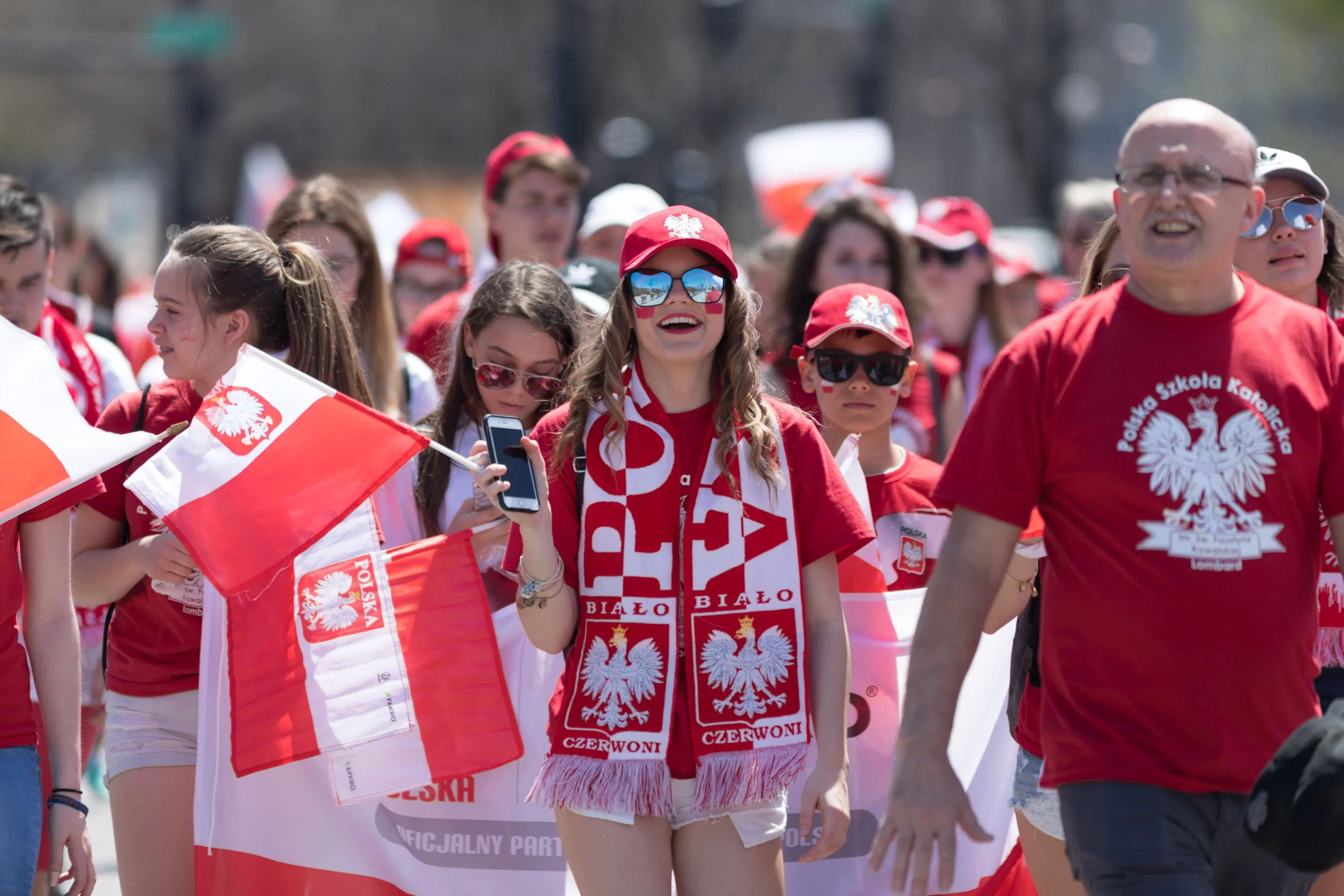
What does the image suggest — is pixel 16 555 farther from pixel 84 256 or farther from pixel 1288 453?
pixel 84 256

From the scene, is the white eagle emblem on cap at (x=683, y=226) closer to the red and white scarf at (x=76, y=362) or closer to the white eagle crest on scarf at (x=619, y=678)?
the white eagle crest on scarf at (x=619, y=678)

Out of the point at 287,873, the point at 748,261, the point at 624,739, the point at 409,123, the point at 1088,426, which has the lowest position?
the point at 287,873

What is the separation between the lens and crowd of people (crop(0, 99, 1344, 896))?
321 centimetres

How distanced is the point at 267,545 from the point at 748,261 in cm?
651

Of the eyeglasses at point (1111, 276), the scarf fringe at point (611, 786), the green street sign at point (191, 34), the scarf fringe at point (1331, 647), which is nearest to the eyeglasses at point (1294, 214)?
the eyeglasses at point (1111, 276)

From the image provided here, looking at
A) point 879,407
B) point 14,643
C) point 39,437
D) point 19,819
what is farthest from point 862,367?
point 19,819

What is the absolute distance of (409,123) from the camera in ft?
129

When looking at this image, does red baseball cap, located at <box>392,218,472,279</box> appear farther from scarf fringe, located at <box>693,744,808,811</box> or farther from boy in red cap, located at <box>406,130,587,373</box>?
scarf fringe, located at <box>693,744,808,811</box>

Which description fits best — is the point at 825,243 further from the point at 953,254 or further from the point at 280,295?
the point at 280,295

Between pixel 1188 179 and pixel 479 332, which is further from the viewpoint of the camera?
pixel 479 332

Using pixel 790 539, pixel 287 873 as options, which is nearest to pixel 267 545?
pixel 287 873

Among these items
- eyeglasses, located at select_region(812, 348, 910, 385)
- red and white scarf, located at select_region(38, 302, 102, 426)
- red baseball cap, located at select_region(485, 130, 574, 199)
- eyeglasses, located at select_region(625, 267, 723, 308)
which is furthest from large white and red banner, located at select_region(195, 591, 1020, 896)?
red baseball cap, located at select_region(485, 130, 574, 199)

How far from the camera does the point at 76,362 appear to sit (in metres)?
6.33

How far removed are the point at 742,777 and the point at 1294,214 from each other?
6.44 ft
